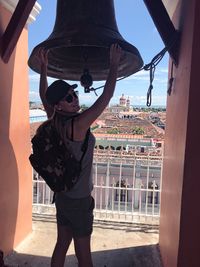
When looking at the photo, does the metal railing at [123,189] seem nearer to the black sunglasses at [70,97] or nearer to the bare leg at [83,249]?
the bare leg at [83,249]

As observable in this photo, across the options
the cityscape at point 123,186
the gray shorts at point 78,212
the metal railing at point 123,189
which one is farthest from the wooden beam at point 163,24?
the metal railing at point 123,189

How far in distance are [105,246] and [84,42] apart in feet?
8.08

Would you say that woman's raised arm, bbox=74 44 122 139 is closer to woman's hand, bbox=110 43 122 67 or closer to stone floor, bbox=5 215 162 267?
woman's hand, bbox=110 43 122 67

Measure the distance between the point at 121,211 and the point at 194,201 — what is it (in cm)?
A: 233

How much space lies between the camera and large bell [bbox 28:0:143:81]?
1.72 metres

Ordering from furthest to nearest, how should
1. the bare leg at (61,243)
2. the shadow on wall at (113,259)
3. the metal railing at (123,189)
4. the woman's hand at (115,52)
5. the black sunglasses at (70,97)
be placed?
the metal railing at (123,189) < the shadow on wall at (113,259) < the bare leg at (61,243) < the black sunglasses at (70,97) < the woman's hand at (115,52)

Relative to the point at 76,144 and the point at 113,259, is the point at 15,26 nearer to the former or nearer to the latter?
the point at 76,144

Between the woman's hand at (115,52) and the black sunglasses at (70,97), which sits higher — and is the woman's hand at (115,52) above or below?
above

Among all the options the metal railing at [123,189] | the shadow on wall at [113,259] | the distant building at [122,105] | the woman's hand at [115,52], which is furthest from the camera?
the distant building at [122,105]

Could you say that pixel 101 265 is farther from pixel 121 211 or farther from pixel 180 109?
pixel 180 109

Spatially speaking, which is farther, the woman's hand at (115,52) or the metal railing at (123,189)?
the metal railing at (123,189)

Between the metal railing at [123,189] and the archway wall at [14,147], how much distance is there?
0.91 m

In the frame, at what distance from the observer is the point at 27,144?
136 inches

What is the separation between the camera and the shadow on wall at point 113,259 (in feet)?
10.1
